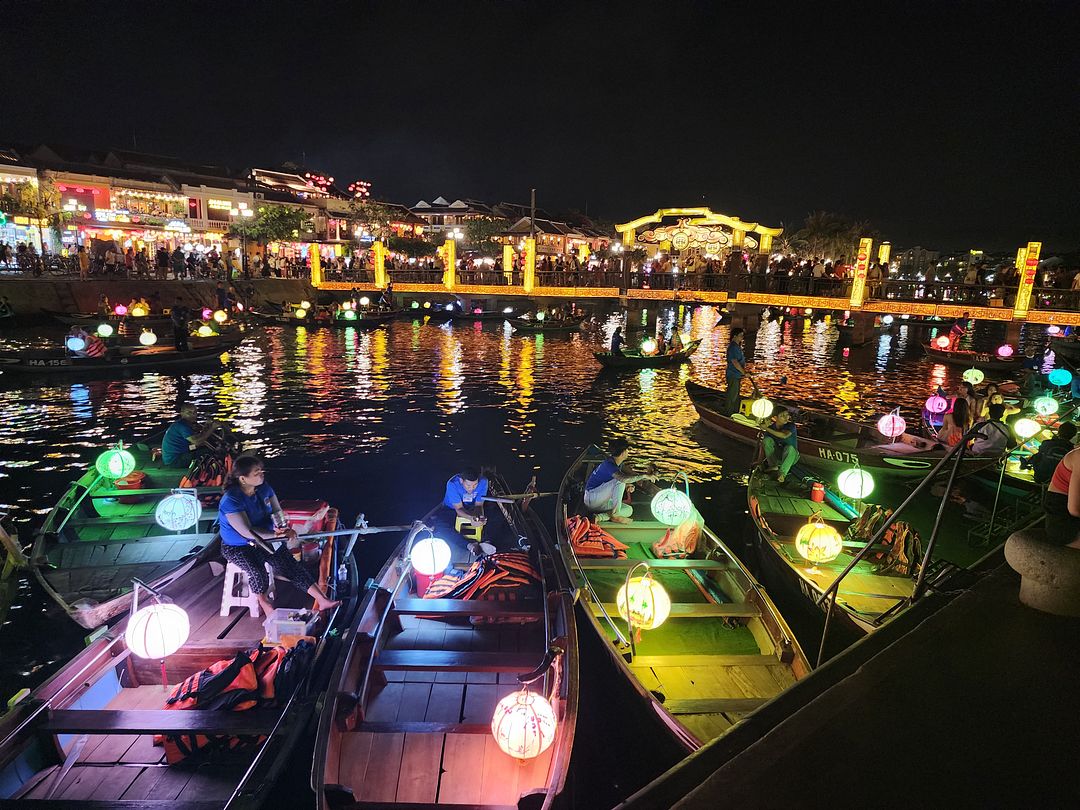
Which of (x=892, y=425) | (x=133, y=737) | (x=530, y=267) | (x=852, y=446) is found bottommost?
(x=133, y=737)

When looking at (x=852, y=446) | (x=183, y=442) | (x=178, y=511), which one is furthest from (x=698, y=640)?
(x=183, y=442)

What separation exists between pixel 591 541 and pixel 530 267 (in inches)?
1218

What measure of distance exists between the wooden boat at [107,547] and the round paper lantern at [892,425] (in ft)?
43.3

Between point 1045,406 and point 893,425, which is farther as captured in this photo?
point 1045,406

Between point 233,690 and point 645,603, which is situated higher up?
point 645,603

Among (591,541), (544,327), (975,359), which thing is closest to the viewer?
(591,541)

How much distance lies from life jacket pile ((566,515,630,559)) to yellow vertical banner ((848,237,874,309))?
25278 mm

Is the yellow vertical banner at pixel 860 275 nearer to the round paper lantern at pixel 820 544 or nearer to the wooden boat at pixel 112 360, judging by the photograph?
the round paper lantern at pixel 820 544

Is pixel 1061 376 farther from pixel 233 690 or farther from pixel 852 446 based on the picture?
pixel 233 690

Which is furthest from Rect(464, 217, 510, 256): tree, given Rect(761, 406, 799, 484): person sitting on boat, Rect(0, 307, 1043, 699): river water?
Rect(761, 406, 799, 484): person sitting on boat

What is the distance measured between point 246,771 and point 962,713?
5.10 meters

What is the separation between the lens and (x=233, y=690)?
18.1ft

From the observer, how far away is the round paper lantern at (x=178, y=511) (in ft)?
28.8

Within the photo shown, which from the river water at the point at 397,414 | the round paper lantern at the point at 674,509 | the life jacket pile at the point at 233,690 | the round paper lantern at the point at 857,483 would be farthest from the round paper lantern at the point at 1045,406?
the life jacket pile at the point at 233,690
